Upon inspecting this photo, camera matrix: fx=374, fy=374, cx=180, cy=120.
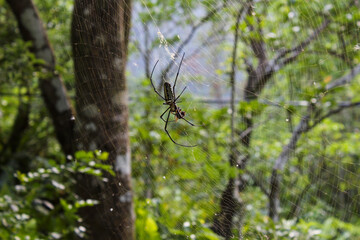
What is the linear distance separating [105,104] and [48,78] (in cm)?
64

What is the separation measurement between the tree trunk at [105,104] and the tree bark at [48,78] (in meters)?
0.25

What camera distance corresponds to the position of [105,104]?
151 cm

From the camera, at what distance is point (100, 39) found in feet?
4.46

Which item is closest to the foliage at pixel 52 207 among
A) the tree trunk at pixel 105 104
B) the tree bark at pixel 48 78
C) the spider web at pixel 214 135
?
the tree trunk at pixel 105 104

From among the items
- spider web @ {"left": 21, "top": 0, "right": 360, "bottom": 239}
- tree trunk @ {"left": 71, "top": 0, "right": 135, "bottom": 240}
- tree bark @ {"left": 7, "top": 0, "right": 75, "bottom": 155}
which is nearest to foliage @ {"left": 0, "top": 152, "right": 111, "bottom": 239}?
tree trunk @ {"left": 71, "top": 0, "right": 135, "bottom": 240}

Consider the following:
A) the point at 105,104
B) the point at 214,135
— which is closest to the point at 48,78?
the point at 105,104

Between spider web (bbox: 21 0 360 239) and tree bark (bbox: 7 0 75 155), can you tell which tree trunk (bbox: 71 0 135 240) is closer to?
spider web (bbox: 21 0 360 239)

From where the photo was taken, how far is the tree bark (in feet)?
6.20

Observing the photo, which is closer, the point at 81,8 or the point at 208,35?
the point at 81,8

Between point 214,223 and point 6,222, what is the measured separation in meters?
0.87

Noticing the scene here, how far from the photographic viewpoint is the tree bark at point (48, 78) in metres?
1.89

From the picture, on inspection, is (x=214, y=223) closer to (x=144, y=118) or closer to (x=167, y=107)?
(x=167, y=107)

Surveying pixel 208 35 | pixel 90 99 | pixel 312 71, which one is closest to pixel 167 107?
pixel 90 99

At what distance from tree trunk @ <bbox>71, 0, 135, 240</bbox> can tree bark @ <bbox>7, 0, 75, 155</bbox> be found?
246 millimetres
